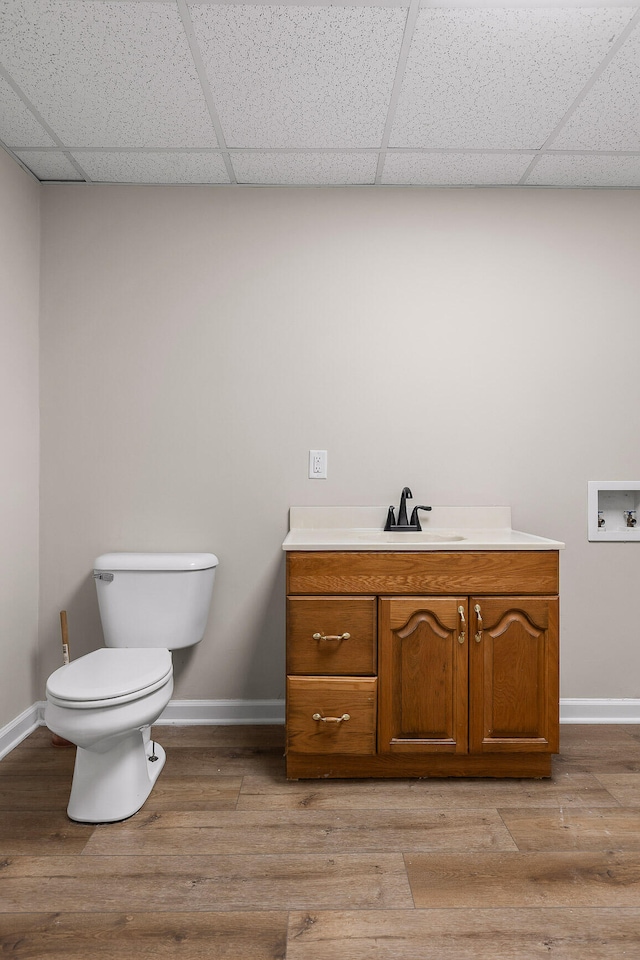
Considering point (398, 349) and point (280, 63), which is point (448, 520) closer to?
point (398, 349)

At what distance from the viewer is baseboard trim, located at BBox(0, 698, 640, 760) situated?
2.53 m

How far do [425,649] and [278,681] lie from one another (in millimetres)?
800

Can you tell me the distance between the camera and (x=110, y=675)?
1842 mm

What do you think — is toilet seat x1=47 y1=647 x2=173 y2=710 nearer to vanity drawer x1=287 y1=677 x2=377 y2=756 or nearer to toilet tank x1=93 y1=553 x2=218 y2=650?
toilet tank x1=93 y1=553 x2=218 y2=650

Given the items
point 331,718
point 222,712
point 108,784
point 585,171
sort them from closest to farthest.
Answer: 1. point 108,784
2. point 331,718
3. point 585,171
4. point 222,712

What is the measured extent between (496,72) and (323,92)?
0.53m

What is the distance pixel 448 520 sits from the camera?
2549mm

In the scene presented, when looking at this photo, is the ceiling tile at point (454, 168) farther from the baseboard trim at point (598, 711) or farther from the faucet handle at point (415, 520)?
the baseboard trim at point (598, 711)

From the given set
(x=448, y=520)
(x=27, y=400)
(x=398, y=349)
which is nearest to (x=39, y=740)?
(x=27, y=400)

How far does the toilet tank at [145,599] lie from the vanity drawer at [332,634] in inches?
20.4

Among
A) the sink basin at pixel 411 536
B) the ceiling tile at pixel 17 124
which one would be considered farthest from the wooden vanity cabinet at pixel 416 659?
the ceiling tile at pixel 17 124

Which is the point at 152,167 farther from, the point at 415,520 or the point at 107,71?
the point at 415,520

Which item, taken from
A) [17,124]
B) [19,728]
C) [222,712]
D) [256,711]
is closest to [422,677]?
[256,711]

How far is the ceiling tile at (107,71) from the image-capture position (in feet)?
5.28
